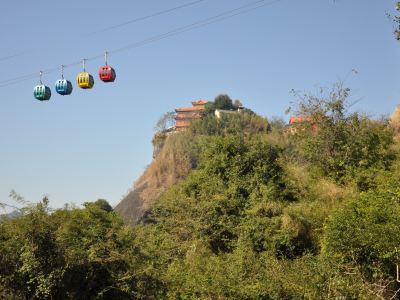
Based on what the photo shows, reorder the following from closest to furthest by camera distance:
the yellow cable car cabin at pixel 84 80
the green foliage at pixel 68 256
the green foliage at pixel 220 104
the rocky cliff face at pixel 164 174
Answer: the green foliage at pixel 68 256, the yellow cable car cabin at pixel 84 80, the rocky cliff face at pixel 164 174, the green foliage at pixel 220 104

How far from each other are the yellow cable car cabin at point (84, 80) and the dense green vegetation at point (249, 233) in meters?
3.49

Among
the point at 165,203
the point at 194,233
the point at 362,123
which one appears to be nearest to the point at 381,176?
the point at 362,123

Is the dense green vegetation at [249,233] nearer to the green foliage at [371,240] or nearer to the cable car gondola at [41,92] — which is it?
the green foliage at [371,240]

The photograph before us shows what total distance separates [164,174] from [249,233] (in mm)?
26426

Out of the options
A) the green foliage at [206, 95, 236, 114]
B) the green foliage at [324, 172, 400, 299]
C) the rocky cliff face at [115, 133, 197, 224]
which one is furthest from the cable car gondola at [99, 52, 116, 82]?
the green foliage at [206, 95, 236, 114]

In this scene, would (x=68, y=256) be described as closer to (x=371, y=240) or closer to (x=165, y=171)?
(x=371, y=240)

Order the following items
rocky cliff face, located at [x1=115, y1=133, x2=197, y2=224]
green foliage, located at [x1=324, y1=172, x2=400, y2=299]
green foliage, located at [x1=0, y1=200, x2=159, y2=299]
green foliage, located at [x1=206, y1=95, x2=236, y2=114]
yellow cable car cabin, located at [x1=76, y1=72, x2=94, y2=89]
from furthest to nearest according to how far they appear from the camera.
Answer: green foliage, located at [x1=206, y1=95, x2=236, y2=114] < rocky cliff face, located at [x1=115, y1=133, x2=197, y2=224] < yellow cable car cabin, located at [x1=76, y1=72, x2=94, y2=89] < green foliage, located at [x1=324, y1=172, x2=400, y2=299] < green foliage, located at [x1=0, y1=200, x2=159, y2=299]

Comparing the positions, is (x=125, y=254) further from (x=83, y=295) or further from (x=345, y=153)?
(x=345, y=153)

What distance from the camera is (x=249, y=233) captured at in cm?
1573

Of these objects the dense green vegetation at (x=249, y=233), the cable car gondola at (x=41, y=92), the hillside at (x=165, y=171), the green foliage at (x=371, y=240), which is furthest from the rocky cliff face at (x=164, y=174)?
the green foliage at (x=371, y=240)

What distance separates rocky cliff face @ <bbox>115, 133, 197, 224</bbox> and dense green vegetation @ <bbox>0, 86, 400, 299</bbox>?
68.0 ft

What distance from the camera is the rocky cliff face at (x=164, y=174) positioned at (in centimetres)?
4088

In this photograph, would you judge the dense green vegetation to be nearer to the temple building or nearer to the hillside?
the hillside

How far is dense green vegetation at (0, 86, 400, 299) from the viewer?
11.3 metres
